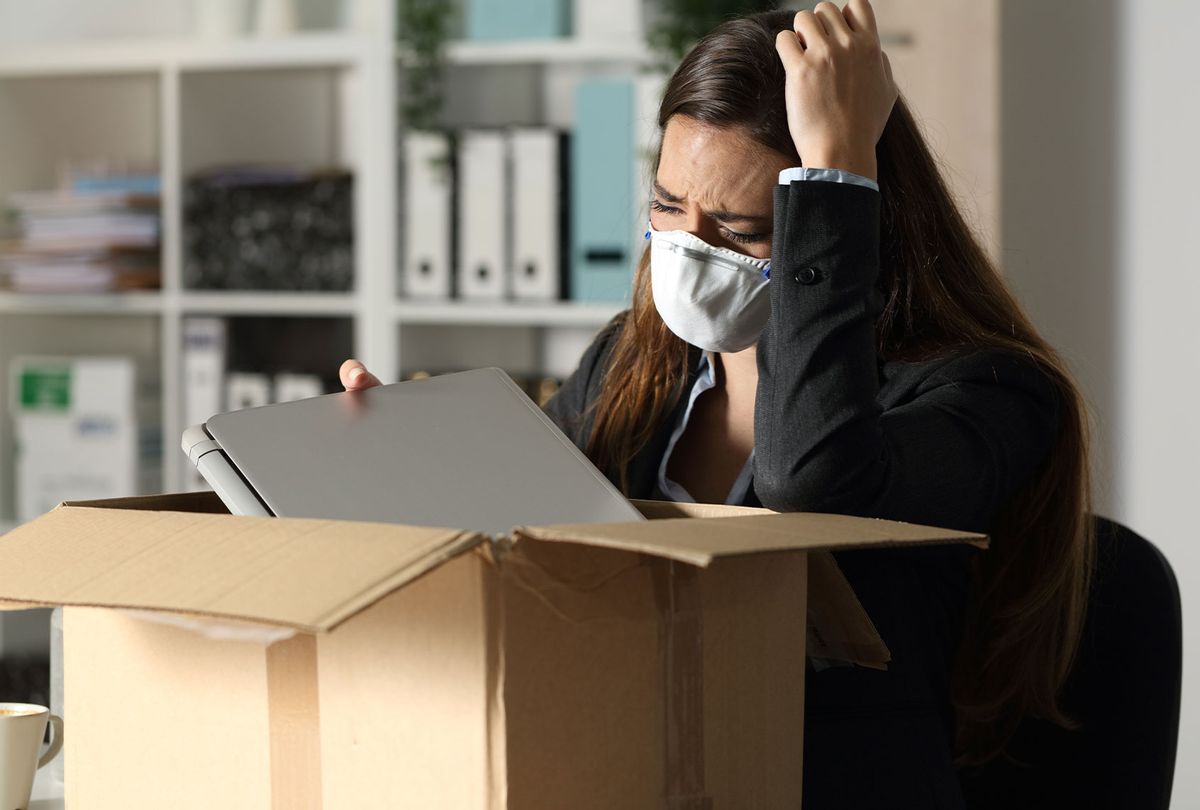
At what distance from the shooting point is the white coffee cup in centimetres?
88

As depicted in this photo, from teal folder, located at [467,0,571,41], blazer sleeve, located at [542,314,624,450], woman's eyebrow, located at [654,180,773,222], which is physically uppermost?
teal folder, located at [467,0,571,41]

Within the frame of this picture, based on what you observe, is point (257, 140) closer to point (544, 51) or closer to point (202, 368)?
point (202, 368)

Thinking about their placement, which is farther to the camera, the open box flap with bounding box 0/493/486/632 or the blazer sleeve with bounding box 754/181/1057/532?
the blazer sleeve with bounding box 754/181/1057/532

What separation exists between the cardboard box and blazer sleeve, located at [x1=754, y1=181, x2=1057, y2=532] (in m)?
0.24

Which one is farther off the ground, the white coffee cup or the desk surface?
the white coffee cup

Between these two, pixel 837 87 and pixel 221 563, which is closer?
pixel 221 563

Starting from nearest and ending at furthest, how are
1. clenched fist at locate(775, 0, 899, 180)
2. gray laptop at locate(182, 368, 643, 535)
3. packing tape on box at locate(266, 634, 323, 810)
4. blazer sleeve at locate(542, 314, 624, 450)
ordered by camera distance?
packing tape on box at locate(266, 634, 323, 810) < gray laptop at locate(182, 368, 643, 535) < clenched fist at locate(775, 0, 899, 180) < blazer sleeve at locate(542, 314, 624, 450)

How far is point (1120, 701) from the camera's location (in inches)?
43.6

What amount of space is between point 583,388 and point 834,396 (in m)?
0.56

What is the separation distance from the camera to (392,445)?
81 cm

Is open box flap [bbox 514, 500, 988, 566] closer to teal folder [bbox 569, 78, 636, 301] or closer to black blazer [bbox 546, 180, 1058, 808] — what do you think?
black blazer [bbox 546, 180, 1058, 808]

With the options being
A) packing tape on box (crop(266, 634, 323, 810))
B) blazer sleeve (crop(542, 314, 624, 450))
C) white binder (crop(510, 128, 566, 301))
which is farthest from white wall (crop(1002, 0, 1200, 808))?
packing tape on box (crop(266, 634, 323, 810))

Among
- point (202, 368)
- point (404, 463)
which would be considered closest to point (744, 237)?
point (404, 463)

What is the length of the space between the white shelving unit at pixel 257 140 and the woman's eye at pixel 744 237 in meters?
1.36
